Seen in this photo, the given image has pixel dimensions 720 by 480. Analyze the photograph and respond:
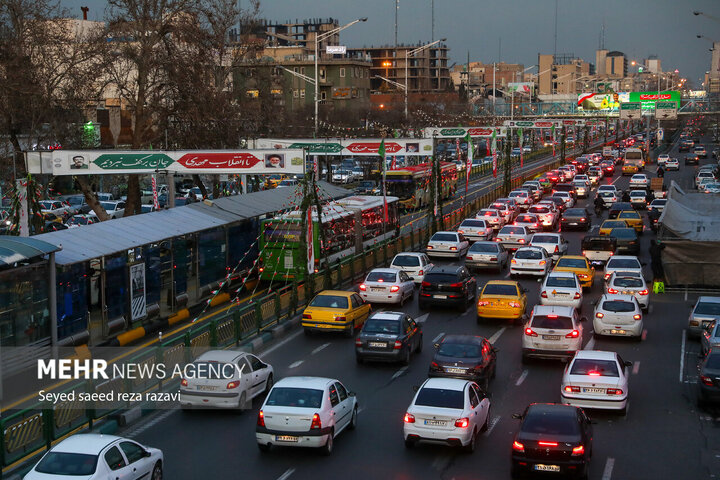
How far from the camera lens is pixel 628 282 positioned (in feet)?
99.7

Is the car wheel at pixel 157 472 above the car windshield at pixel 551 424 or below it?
below

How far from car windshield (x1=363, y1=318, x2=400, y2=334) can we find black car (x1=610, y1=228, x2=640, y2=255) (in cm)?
2136

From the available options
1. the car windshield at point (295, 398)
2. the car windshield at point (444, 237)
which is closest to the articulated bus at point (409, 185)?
the car windshield at point (444, 237)

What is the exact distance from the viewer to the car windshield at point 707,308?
85.9ft

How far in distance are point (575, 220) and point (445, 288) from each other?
23.2 meters

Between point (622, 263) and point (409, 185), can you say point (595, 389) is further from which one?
point (409, 185)

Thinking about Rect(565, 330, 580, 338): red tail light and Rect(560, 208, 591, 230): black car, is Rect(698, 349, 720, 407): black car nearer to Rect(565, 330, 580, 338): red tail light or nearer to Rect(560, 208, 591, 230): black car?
Rect(565, 330, 580, 338): red tail light

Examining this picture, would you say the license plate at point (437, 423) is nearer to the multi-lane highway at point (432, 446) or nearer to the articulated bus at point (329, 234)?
the multi-lane highway at point (432, 446)

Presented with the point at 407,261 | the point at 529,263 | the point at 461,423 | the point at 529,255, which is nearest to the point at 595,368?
the point at 461,423

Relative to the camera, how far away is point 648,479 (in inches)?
598

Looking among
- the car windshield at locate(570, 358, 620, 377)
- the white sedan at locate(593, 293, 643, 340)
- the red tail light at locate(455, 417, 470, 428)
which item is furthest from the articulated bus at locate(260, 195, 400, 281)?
the red tail light at locate(455, 417, 470, 428)

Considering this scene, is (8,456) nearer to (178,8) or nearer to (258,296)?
(258,296)

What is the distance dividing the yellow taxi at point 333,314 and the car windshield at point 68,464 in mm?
13956

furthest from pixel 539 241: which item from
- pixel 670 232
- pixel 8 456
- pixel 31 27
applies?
pixel 8 456
